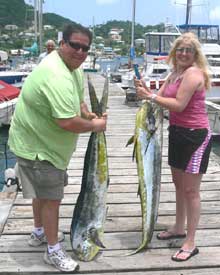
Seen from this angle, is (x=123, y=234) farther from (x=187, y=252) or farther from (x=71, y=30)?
(x=71, y=30)

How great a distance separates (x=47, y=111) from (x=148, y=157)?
89cm

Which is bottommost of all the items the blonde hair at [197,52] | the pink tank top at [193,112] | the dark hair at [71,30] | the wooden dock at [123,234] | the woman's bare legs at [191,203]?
the wooden dock at [123,234]

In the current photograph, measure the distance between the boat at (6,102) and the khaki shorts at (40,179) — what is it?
9.93m

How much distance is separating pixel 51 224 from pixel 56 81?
99 centimetres

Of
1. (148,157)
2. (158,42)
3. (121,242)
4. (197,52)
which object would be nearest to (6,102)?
(121,242)

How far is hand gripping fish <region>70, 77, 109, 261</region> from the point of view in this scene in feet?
11.4

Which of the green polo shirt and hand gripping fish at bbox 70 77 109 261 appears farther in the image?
hand gripping fish at bbox 70 77 109 261

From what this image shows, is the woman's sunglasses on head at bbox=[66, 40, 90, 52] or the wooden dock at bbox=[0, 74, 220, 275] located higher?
the woman's sunglasses on head at bbox=[66, 40, 90, 52]

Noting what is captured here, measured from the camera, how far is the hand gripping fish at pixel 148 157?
11.7 feet

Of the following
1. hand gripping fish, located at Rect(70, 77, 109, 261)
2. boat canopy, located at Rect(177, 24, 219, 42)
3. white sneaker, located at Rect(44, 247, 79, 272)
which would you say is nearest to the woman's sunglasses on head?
hand gripping fish, located at Rect(70, 77, 109, 261)

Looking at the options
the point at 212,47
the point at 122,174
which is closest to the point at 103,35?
the point at 212,47

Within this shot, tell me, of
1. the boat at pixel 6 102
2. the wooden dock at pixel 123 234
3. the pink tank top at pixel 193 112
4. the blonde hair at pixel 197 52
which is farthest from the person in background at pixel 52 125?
the boat at pixel 6 102

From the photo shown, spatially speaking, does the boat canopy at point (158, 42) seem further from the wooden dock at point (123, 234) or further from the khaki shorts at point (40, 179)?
the khaki shorts at point (40, 179)

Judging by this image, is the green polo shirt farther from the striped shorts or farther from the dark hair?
the striped shorts
